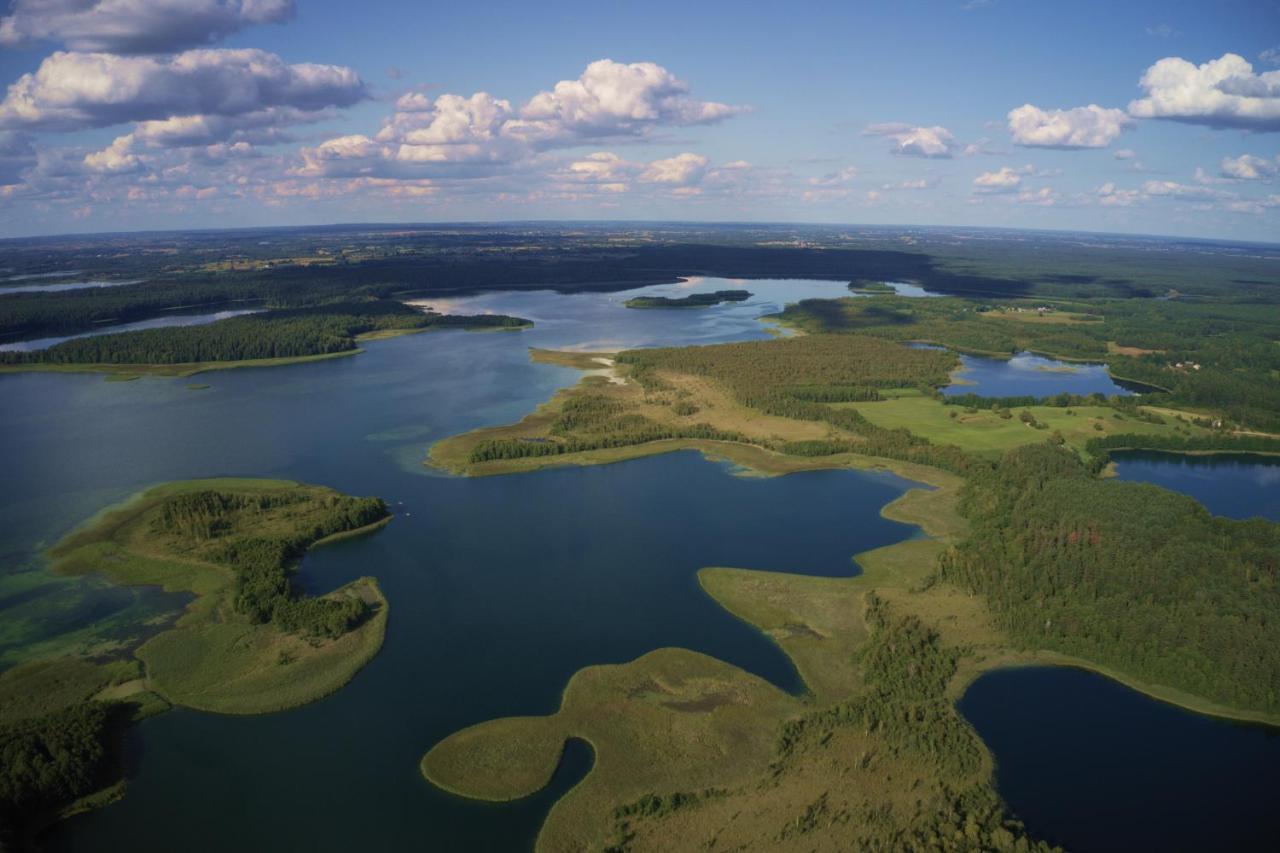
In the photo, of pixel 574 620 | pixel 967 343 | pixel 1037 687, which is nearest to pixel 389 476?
pixel 574 620

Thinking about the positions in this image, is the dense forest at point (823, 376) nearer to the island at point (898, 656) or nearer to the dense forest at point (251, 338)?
the island at point (898, 656)

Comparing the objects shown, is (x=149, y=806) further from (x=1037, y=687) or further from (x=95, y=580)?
(x=1037, y=687)

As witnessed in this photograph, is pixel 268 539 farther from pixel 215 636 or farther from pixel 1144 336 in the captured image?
pixel 1144 336

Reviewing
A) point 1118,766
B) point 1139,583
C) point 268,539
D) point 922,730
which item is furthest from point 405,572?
point 1139,583

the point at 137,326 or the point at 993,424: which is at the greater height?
→ the point at 137,326

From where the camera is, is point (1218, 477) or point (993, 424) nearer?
point (1218, 477)

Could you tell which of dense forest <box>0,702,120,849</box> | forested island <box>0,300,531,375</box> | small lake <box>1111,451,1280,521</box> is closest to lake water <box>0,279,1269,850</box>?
dense forest <box>0,702,120,849</box>

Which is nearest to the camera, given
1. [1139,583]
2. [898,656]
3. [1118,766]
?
[1118,766]
